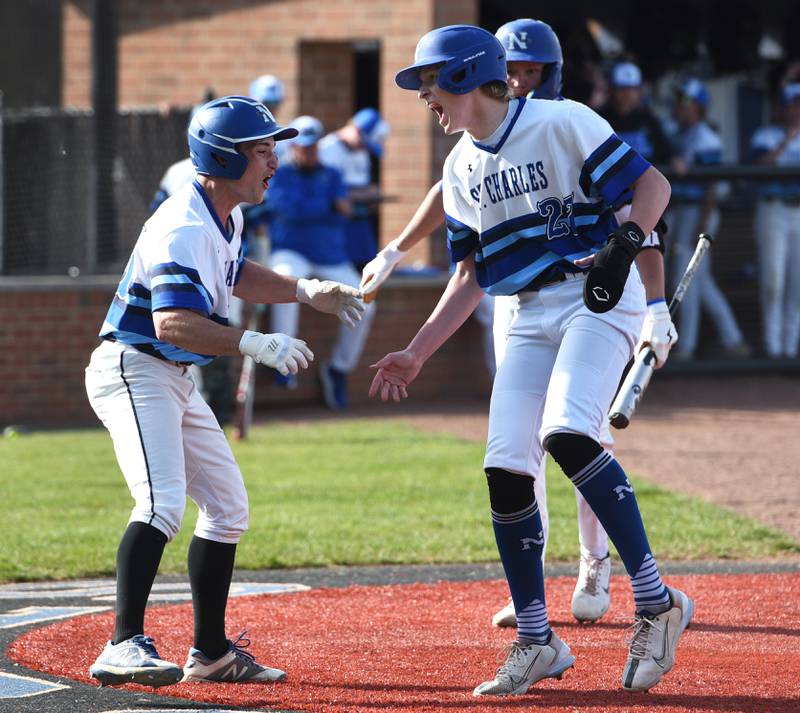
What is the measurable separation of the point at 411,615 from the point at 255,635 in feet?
2.14

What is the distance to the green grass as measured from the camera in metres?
7.15

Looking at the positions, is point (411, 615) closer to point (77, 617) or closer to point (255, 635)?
point (255, 635)

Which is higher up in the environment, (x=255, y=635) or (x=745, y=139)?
(x=745, y=139)

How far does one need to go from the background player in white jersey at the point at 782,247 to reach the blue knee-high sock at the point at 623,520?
Result: 907cm

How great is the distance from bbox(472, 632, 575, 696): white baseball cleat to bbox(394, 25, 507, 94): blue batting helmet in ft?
5.72

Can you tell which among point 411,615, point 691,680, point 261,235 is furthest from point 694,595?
point 261,235

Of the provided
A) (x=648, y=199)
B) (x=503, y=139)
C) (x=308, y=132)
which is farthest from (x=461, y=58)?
(x=308, y=132)

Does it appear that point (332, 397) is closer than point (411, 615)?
No

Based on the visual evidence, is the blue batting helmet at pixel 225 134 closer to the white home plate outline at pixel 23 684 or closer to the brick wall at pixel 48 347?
the white home plate outline at pixel 23 684

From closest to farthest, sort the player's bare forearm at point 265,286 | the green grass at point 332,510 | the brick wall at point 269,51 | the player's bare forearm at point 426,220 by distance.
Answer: the player's bare forearm at point 265,286, the player's bare forearm at point 426,220, the green grass at point 332,510, the brick wall at point 269,51

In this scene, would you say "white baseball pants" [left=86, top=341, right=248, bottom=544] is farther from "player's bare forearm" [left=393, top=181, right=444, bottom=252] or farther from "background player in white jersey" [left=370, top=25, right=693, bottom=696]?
"player's bare forearm" [left=393, top=181, right=444, bottom=252]

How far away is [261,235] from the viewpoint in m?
11.7

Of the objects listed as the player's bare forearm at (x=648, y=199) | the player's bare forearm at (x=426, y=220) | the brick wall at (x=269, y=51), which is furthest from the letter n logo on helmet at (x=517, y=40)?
the brick wall at (x=269, y=51)

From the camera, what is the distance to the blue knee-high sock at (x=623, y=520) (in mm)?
4422
